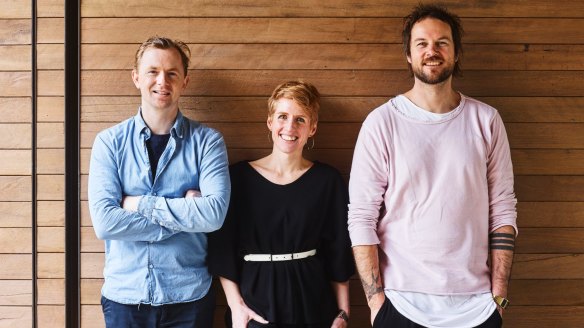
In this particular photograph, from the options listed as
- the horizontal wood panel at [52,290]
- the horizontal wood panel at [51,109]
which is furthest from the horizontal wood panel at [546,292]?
the horizontal wood panel at [51,109]

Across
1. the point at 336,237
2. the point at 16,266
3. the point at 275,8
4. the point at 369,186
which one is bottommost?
the point at 16,266

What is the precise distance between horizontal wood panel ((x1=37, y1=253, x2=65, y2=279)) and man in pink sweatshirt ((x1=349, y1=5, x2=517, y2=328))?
143cm

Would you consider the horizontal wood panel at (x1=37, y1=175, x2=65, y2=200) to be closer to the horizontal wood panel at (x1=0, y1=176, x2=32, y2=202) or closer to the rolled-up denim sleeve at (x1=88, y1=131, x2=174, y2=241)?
the horizontal wood panel at (x1=0, y1=176, x2=32, y2=202)

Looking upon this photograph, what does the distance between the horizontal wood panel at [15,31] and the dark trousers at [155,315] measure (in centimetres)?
129

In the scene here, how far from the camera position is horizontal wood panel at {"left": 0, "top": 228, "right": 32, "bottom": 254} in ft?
8.37

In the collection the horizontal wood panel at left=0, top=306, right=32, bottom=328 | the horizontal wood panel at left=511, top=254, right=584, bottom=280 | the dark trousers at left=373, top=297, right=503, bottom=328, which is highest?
the horizontal wood panel at left=511, top=254, right=584, bottom=280

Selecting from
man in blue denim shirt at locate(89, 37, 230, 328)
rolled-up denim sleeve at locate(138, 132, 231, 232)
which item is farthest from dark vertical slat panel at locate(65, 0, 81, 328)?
rolled-up denim sleeve at locate(138, 132, 231, 232)

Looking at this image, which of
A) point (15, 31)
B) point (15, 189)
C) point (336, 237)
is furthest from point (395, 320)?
point (15, 31)

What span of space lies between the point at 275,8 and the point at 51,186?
1.36 m

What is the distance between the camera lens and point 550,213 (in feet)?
8.38

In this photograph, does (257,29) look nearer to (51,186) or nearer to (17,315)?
(51,186)

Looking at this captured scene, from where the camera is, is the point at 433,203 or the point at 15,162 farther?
the point at 15,162

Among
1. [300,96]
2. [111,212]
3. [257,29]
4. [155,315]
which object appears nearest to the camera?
[111,212]

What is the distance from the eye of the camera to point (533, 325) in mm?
2582
